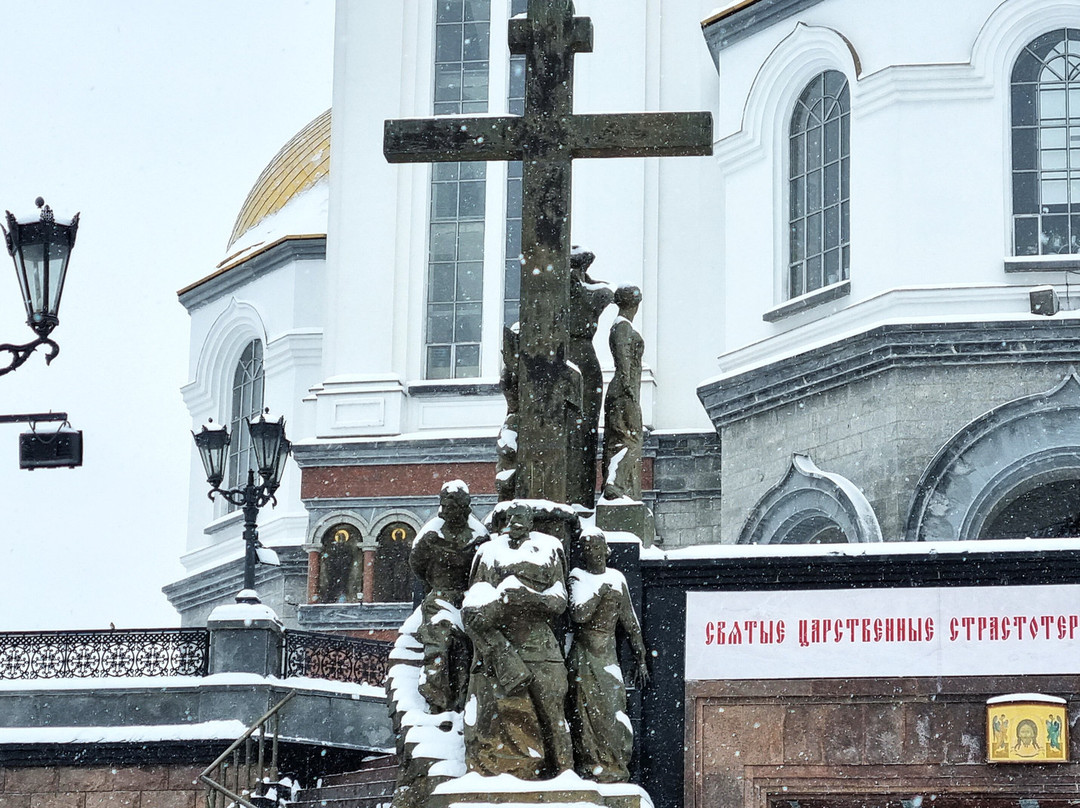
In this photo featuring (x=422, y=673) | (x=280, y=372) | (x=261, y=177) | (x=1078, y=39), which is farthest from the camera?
(x=261, y=177)

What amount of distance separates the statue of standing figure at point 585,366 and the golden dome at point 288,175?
21.6 m

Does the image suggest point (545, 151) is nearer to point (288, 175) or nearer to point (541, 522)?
point (541, 522)

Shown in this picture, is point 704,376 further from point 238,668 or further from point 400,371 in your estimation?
point 238,668

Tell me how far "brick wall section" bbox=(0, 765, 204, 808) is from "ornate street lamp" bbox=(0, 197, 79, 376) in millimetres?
8770

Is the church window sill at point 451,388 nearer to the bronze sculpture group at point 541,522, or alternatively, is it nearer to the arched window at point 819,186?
the arched window at point 819,186

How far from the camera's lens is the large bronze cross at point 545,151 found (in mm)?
14500

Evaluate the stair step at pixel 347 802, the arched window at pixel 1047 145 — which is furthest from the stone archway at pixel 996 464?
the stair step at pixel 347 802

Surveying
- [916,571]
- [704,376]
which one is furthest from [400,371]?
[916,571]

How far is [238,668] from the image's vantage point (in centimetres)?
2256

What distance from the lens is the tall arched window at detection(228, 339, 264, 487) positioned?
3547 cm

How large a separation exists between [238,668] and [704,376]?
31.3 ft

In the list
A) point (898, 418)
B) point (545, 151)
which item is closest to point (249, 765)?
point (898, 418)

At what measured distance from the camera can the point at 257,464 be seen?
24.3 meters

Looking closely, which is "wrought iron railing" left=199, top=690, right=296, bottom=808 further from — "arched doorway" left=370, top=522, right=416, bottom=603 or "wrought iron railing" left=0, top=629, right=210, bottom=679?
"arched doorway" left=370, top=522, right=416, bottom=603
